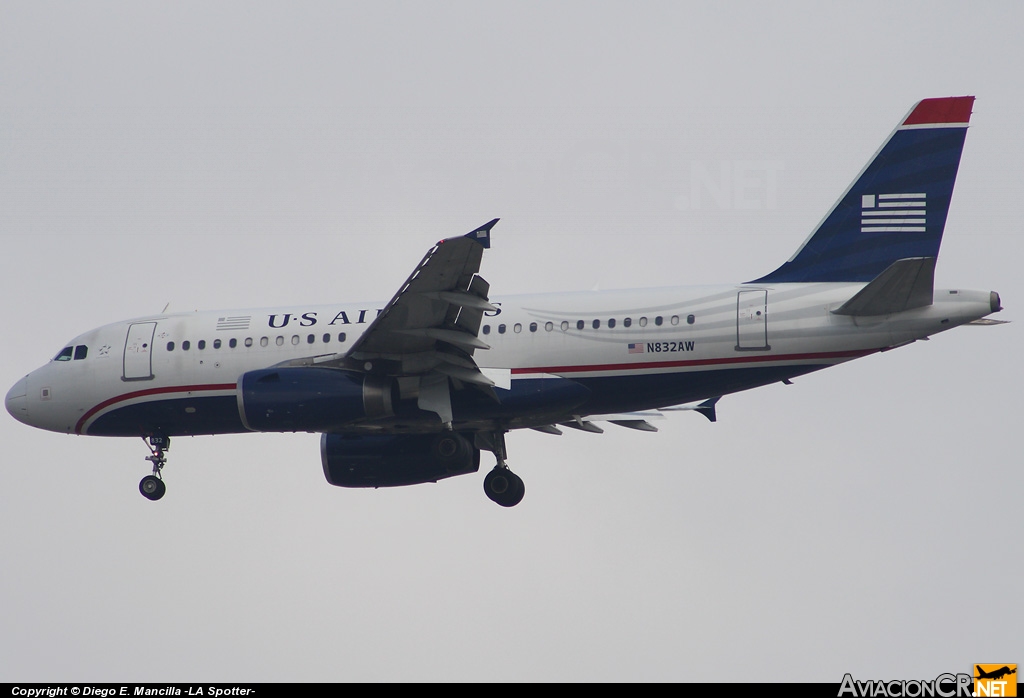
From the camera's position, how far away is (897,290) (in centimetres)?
2883

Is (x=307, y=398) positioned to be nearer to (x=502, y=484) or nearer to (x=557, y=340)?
(x=557, y=340)

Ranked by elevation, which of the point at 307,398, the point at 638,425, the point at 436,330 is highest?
the point at 436,330

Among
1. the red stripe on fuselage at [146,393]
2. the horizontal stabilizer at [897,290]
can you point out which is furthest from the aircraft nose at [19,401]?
the horizontal stabilizer at [897,290]

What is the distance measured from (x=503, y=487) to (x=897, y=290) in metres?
10.6

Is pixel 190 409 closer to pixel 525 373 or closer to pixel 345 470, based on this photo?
pixel 345 470

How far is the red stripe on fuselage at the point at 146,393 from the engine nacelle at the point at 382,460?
293cm

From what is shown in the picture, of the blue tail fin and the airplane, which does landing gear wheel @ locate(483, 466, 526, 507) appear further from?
the blue tail fin

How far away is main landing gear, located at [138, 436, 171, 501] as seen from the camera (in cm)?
3434

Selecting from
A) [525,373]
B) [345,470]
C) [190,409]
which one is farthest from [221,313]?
[525,373]

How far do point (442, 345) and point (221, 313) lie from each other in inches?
255

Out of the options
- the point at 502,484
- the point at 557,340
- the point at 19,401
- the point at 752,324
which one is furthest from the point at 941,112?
the point at 19,401

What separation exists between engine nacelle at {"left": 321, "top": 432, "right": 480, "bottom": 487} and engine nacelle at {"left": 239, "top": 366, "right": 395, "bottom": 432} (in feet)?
11.0

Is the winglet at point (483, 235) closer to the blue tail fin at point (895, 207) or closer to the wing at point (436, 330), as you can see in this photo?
the wing at point (436, 330)

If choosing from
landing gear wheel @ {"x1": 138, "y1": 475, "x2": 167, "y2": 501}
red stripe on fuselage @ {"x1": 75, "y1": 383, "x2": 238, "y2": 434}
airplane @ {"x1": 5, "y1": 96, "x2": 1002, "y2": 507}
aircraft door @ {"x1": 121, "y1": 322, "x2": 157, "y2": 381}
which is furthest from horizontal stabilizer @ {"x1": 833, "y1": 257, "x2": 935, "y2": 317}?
landing gear wheel @ {"x1": 138, "y1": 475, "x2": 167, "y2": 501}
